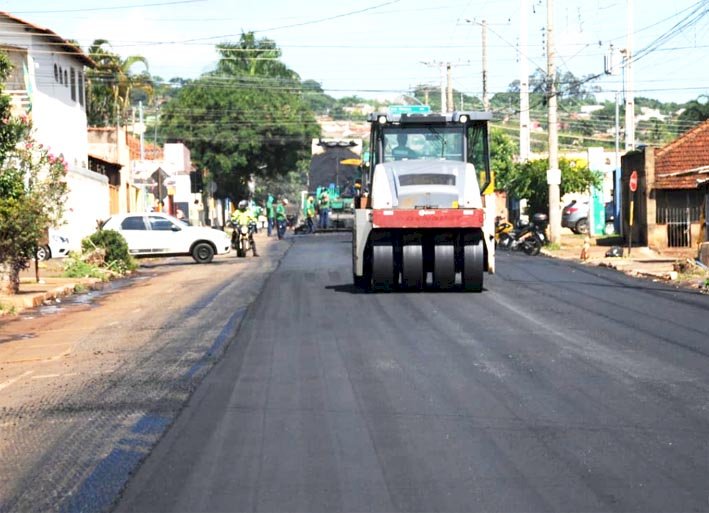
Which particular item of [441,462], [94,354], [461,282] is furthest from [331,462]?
[461,282]

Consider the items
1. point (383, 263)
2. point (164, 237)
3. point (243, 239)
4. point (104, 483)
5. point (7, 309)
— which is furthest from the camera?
point (243, 239)

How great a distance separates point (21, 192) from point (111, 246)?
1064 centimetres

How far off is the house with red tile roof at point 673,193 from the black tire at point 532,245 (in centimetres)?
409

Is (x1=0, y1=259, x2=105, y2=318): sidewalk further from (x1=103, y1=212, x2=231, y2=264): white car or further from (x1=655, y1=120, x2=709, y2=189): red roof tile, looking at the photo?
(x1=655, y1=120, x2=709, y2=189): red roof tile

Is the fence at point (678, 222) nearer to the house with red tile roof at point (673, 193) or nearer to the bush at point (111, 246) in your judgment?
the house with red tile roof at point (673, 193)

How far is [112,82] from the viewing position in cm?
7294

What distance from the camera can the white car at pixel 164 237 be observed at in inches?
1503

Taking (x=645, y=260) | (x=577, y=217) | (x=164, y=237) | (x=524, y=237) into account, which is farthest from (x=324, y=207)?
(x=645, y=260)

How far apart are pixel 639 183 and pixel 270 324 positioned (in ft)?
100

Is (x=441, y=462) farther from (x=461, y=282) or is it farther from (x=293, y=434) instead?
(x=461, y=282)

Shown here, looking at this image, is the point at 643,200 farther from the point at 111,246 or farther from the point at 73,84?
the point at 73,84

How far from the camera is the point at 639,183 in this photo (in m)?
45.1

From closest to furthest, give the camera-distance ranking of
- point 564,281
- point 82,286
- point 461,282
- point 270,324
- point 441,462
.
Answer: point 441,462
point 270,324
point 461,282
point 564,281
point 82,286

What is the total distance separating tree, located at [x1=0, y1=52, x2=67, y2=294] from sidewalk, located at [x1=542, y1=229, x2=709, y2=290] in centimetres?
1303
